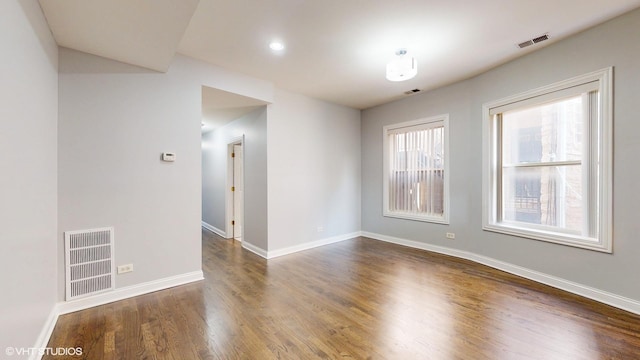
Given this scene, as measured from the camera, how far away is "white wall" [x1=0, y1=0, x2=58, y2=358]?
141 cm

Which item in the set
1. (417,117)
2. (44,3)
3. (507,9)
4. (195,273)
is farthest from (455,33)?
(195,273)

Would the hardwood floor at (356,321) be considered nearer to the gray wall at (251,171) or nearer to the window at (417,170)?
the gray wall at (251,171)

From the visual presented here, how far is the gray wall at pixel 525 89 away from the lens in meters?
2.43

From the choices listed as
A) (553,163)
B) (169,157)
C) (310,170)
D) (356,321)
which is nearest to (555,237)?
(553,163)

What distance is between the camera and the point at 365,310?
2.46m

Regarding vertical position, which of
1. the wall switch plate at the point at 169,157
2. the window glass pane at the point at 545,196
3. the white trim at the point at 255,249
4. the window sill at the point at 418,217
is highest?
the wall switch plate at the point at 169,157

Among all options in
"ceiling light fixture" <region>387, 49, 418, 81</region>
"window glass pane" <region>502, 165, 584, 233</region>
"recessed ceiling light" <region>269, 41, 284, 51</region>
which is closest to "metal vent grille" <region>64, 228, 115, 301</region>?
"recessed ceiling light" <region>269, 41, 284, 51</region>

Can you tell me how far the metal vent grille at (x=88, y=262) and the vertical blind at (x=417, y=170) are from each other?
437cm

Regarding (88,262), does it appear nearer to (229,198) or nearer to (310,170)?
(229,198)

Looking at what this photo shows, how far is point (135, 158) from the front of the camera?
9.23 ft

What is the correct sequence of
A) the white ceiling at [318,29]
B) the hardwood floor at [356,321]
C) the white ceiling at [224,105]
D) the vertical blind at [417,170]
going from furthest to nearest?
the vertical blind at [417,170] < the white ceiling at [224,105] < the white ceiling at [318,29] < the hardwood floor at [356,321]

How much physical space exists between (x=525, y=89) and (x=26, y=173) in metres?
4.84

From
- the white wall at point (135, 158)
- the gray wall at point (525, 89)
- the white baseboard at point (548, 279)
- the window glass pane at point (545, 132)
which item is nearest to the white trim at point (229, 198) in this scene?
the white wall at point (135, 158)

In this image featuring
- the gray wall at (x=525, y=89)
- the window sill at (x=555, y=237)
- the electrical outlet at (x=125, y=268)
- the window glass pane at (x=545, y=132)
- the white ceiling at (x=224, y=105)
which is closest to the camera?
the gray wall at (x=525, y=89)
